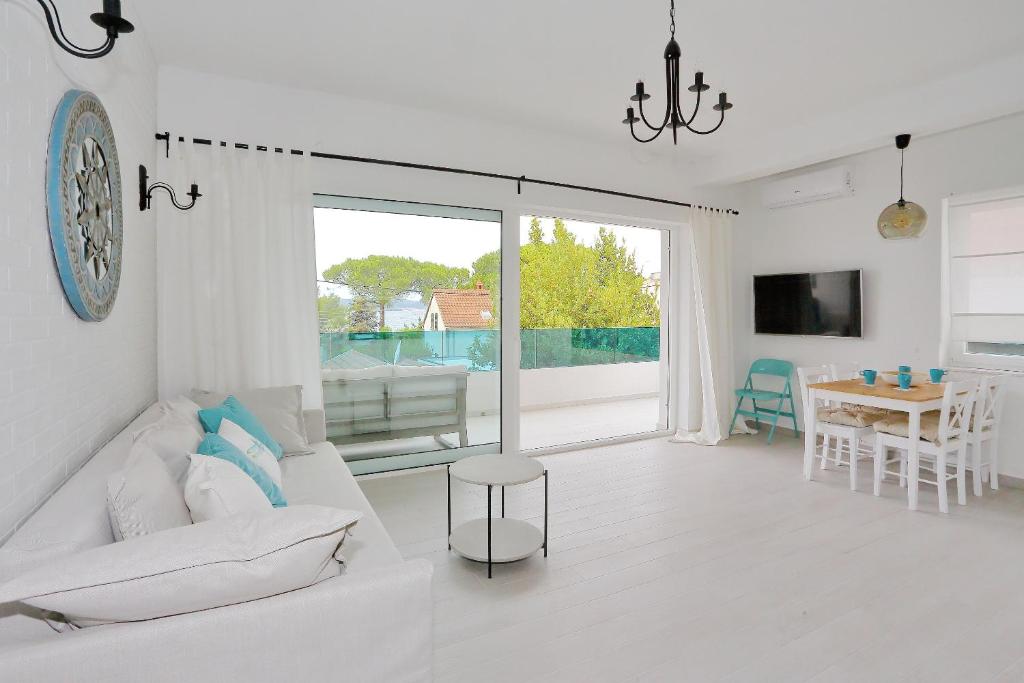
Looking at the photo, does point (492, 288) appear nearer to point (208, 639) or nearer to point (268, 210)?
point (268, 210)

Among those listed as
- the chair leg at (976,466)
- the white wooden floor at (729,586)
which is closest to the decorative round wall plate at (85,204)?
the white wooden floor at (729,586)

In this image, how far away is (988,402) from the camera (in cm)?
393

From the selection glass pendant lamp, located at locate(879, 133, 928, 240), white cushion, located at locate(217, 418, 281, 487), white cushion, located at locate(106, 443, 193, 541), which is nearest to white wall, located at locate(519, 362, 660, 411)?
glass pendant lamp, located at locate(879, 133, 928, 240)

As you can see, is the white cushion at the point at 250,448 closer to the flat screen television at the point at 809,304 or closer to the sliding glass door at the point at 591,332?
the sliding glass door at the point at 591,332

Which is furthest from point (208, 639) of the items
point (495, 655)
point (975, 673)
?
point (975, 673)

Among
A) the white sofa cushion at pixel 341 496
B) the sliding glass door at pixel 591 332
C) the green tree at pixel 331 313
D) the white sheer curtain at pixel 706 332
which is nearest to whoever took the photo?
the white sofa cushion at pixel 341 496

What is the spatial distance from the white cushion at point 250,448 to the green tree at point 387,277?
1.68 metres

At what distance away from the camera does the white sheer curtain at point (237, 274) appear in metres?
3.40

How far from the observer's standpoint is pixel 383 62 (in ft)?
11.1

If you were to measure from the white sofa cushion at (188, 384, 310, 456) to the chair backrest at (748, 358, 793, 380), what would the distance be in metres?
4.53

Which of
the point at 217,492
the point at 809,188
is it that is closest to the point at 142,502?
the point at 217,492

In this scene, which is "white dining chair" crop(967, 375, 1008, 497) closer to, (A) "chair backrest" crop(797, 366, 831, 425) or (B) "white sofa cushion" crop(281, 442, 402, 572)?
(A) "chair backrest" crop(797, 366, 831, 425)

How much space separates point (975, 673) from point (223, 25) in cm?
438

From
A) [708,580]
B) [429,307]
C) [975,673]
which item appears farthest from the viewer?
[429,307]
